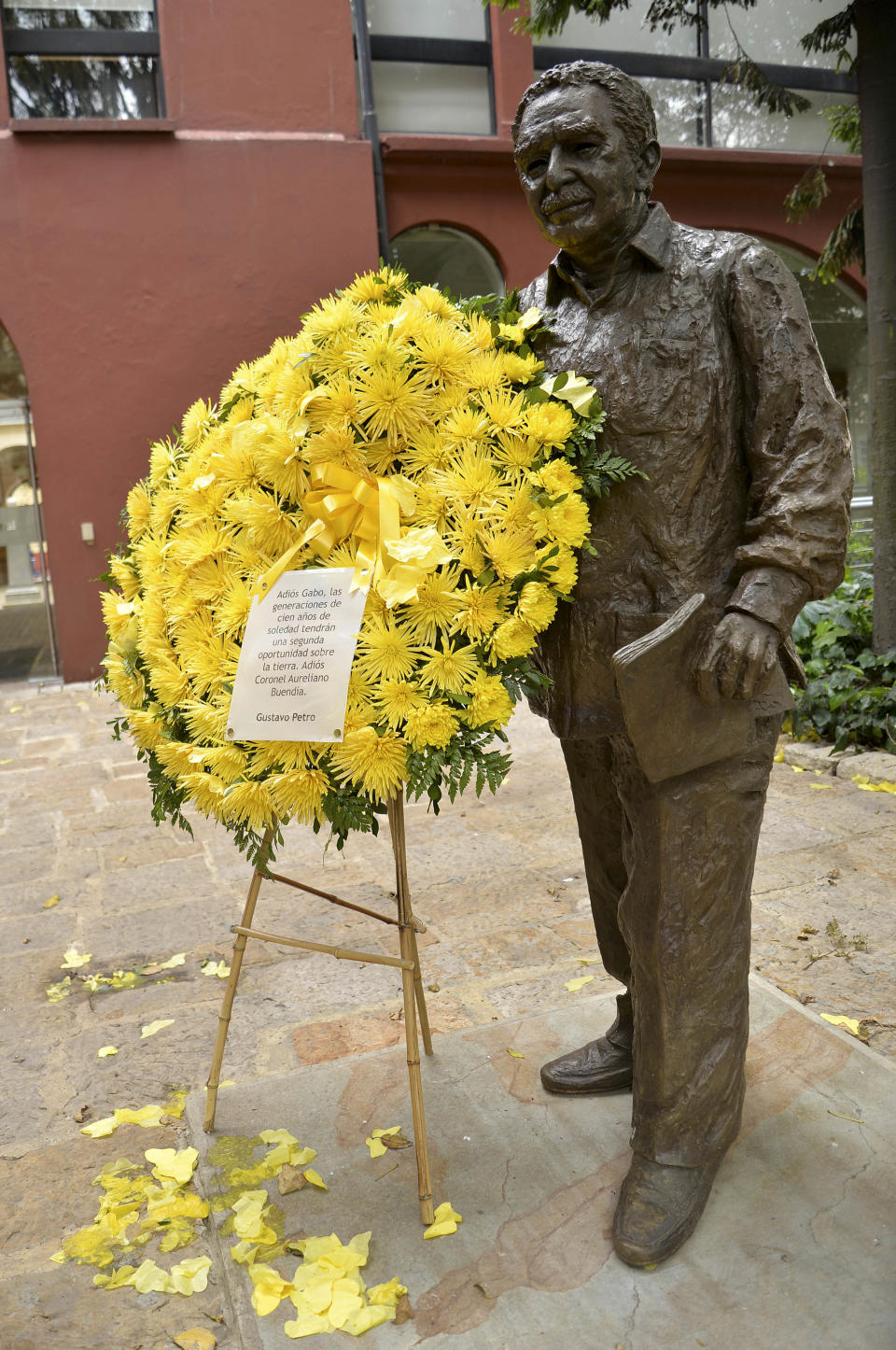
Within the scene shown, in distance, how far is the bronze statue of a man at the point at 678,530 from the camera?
1.83m

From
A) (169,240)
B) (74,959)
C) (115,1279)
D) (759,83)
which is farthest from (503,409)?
(169,240)

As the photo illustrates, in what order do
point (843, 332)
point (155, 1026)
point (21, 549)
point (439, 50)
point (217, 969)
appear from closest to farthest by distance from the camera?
point (155, 1026) < point (217, 969) < point (439, 50) < point (21, 549) < point (843, 332)

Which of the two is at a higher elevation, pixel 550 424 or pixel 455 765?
pixel 550 424

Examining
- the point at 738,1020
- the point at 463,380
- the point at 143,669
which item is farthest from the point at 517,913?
the point at 463,380

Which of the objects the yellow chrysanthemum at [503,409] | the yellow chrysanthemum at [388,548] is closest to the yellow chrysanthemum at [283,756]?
the yellow chrysanthemum at [388,548]

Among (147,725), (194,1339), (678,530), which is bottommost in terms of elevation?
(194,1339)

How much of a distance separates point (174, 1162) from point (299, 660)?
1298mm

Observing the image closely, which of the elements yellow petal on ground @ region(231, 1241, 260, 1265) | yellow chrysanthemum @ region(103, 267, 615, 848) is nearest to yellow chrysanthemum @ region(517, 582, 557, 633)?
yellow chrysanthemum @ region(103, 267, 615, 848)

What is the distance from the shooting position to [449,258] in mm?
10367

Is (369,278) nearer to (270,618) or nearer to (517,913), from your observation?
(270,618)

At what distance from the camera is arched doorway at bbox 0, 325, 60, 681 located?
9289 mm

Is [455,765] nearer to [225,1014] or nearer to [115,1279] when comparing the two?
[225,1014]

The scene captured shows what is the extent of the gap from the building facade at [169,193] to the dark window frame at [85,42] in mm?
15

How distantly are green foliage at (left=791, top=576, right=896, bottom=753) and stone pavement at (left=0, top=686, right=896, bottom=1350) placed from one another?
34 cm
